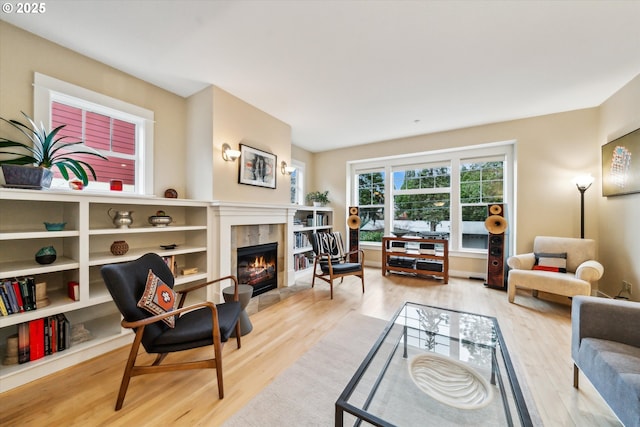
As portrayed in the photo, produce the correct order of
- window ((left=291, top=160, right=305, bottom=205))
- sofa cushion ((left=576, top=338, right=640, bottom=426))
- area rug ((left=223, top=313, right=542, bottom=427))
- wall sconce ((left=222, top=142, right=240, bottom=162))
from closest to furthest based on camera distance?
1. sofa cushion ((left=576, top=338, right=640, bottom=426))
2. area rug ((left=223, top=313, right=542, bottom=427))
3. wall sconce ((left=222, top=142, right=240, bottom=162))
4. window ((left=291, top=160, right=305, bottom=205))

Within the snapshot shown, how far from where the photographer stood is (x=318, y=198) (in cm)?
504

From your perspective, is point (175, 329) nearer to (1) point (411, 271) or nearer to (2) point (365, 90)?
(2) point (365, 90)

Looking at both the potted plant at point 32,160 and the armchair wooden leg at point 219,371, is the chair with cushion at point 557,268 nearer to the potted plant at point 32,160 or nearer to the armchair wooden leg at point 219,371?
the armchair wooden leg at point 219,371

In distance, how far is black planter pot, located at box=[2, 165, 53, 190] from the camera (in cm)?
160

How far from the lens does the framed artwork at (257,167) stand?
10.0ft

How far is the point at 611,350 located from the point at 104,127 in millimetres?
4408

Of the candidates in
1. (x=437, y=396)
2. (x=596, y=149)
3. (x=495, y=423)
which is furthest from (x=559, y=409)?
(x=596, y=149)

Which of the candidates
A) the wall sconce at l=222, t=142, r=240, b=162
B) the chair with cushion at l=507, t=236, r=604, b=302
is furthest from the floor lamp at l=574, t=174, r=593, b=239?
the wall sconce at l=222, t=142, r=240, b=162

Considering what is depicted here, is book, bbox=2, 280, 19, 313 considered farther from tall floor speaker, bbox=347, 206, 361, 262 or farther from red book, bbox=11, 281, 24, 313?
tall floor speaker, bbox=347, 206, 361, 262

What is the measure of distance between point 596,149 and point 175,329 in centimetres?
529

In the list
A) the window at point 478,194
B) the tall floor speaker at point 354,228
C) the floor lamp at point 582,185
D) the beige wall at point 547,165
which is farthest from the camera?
the tall floor speaker at point 354,228

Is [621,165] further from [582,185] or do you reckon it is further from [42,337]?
[42,337]

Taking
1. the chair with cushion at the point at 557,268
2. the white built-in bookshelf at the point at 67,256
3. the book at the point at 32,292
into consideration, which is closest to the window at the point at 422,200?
the chair with cushion at the point at 557,268

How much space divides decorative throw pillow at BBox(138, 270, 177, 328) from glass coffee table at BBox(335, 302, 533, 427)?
127 centimetres
